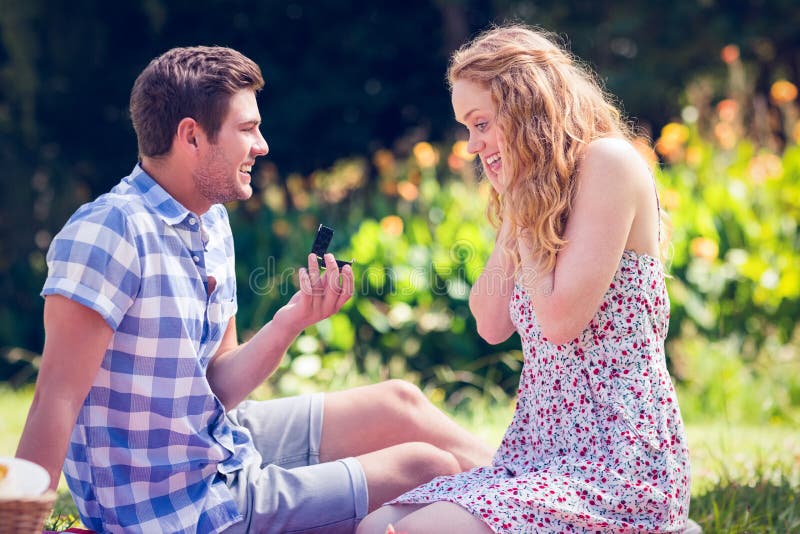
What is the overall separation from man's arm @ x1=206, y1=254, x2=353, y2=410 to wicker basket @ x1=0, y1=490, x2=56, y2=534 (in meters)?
0.82

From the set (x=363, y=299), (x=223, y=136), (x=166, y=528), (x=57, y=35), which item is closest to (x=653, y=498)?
(x=166, y=528)

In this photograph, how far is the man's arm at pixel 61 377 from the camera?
1911mm

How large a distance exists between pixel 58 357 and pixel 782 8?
271 inches

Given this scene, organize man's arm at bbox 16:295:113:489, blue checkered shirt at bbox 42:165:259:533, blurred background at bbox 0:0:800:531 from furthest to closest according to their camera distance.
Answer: blurred background at bbox 0:0:800:531
blue checkered shirt at bbox 42:165:259:533
man's arm at bbox 16:295:113:489

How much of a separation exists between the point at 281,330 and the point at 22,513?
91 centimetres

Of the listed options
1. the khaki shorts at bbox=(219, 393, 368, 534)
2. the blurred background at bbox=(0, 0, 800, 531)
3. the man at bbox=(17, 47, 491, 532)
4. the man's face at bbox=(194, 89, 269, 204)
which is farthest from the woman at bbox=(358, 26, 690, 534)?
the blurred background at bbox=(0, 0, 800, 531)

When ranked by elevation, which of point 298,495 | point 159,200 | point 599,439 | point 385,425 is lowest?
point 298,495

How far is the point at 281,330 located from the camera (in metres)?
2.42

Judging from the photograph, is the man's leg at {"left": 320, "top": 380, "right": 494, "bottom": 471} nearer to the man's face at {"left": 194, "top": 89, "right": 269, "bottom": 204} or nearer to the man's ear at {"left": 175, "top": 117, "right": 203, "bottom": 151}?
the man's face at {"left": 194, "top": 89, "right": 269, "bottom": 204}

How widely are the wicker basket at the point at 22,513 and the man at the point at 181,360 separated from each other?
11.0 inches

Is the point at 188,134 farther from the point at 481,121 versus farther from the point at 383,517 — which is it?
the point at 383,517

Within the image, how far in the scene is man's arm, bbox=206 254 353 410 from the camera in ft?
7.80

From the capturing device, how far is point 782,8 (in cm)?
730

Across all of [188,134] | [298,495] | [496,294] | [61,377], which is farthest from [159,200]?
[496,294]
